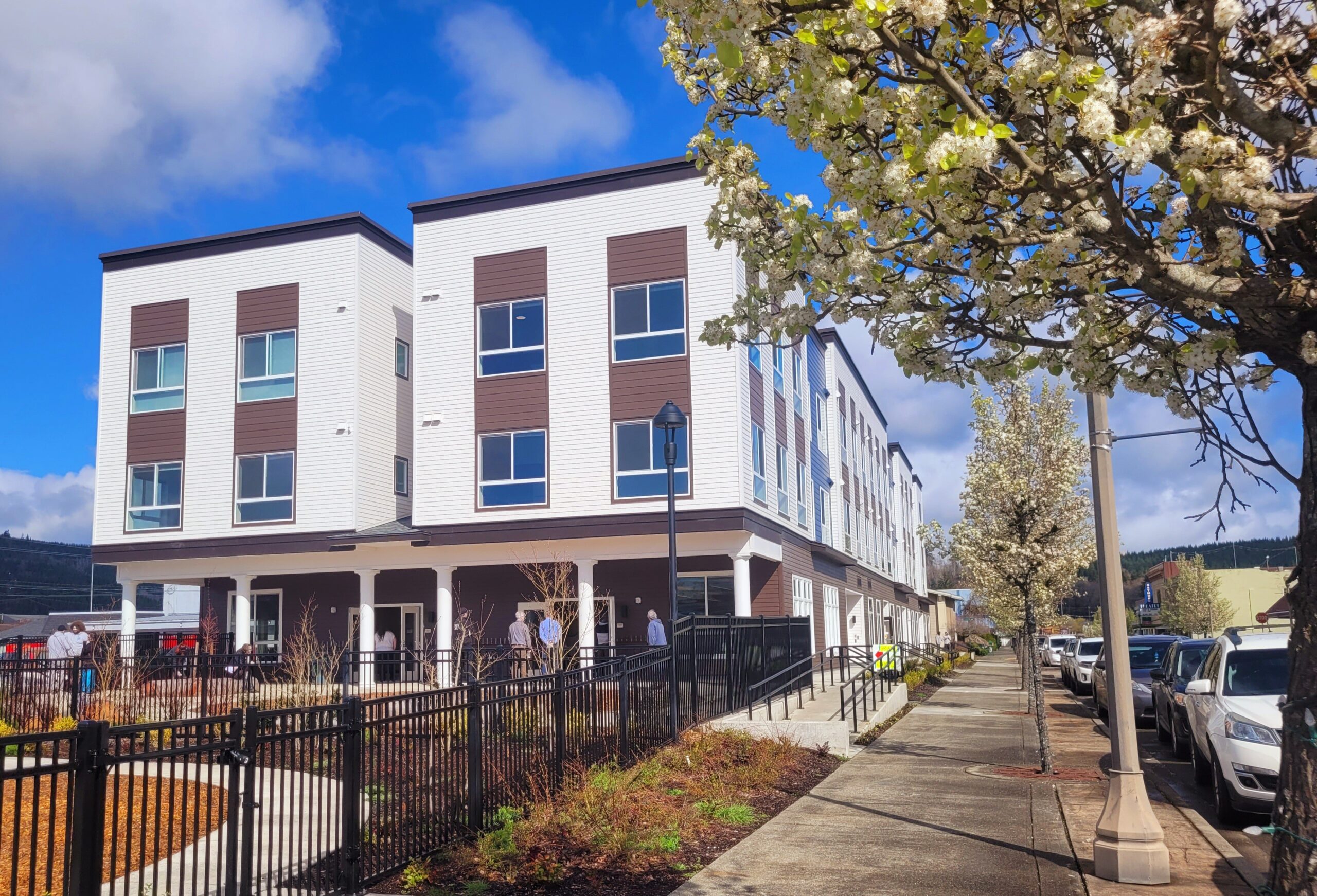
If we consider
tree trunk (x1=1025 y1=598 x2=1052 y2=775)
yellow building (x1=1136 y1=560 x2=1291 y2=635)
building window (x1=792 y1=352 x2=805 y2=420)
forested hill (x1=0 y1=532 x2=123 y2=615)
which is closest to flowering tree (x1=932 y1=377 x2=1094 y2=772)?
tree trunk (x1=1025 y1=598 x2=1052 y2=775)

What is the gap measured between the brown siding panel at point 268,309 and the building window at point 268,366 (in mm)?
197

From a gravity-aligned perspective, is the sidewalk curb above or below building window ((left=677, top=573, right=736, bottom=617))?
below

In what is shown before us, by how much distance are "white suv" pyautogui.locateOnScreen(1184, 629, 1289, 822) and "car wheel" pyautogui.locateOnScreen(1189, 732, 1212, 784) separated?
1 cm

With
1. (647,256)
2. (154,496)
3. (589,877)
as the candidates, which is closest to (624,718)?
(589,877)

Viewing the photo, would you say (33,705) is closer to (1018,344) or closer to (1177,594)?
(1018,344)

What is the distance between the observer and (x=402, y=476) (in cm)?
3188

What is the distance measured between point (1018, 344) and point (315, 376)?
26.6 meters

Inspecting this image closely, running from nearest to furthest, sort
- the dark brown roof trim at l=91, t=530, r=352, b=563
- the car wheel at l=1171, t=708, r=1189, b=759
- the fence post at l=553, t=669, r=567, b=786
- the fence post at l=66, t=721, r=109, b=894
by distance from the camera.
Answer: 1. the fence post at l=66, t=721, r=109, b=894
2. the fence post at l=553, t=669, r=567, b=786
3. the car wheel at l=1171, t=708, r=1189, b=759
4. the dark brown roof trim at l=91, t=530, r=352, b=563

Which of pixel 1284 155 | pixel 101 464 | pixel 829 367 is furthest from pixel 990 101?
pixel 829 367

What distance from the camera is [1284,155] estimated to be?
3953 millimetres

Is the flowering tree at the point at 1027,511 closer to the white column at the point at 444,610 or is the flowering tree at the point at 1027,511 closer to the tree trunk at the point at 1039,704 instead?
the tree trunk at the point at 1039,704

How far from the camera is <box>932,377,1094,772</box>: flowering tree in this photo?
16.6m

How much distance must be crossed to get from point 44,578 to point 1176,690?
131m

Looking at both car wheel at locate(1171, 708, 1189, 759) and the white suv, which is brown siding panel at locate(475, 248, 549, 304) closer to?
car wheel at locate(1171, 708, 1189, 759)
